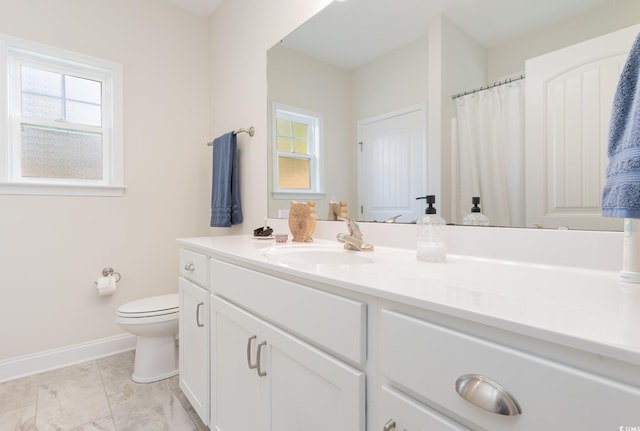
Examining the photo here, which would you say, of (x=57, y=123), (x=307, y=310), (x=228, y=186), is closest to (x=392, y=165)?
(x=307, y=310)

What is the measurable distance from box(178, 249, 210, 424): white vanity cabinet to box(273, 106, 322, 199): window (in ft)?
2.12

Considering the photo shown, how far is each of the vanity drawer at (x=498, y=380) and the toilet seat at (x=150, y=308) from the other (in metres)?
1.61

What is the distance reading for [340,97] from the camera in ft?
4.93

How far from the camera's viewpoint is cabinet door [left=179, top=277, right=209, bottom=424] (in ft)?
4.34

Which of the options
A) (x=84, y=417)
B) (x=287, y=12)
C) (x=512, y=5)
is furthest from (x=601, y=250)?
(x=84, y=417)

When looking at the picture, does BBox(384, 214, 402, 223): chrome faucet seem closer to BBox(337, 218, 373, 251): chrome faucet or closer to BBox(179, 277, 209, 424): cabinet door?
BBox(337, 218, 373, 251): chrome faucet

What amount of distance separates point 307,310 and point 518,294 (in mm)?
458

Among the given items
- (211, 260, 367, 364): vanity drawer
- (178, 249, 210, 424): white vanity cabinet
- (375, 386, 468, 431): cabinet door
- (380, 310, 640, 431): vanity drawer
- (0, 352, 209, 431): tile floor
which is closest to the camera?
(380, 310, 640, 431): vanity drawer

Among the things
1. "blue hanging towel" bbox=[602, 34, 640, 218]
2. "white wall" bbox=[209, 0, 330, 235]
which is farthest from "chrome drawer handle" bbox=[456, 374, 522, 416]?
"white wall" bbox=[209, 0, 330, 235]

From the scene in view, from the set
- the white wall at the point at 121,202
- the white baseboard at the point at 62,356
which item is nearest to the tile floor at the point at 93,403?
the white baseboard at the point at 62,356

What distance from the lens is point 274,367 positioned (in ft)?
2.95

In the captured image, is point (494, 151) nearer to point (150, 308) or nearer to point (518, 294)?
point (518, 294)

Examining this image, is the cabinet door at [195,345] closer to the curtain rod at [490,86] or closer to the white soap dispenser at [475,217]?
the white soap dispenser at [475,217]

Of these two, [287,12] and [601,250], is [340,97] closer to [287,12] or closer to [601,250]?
[287,12]
